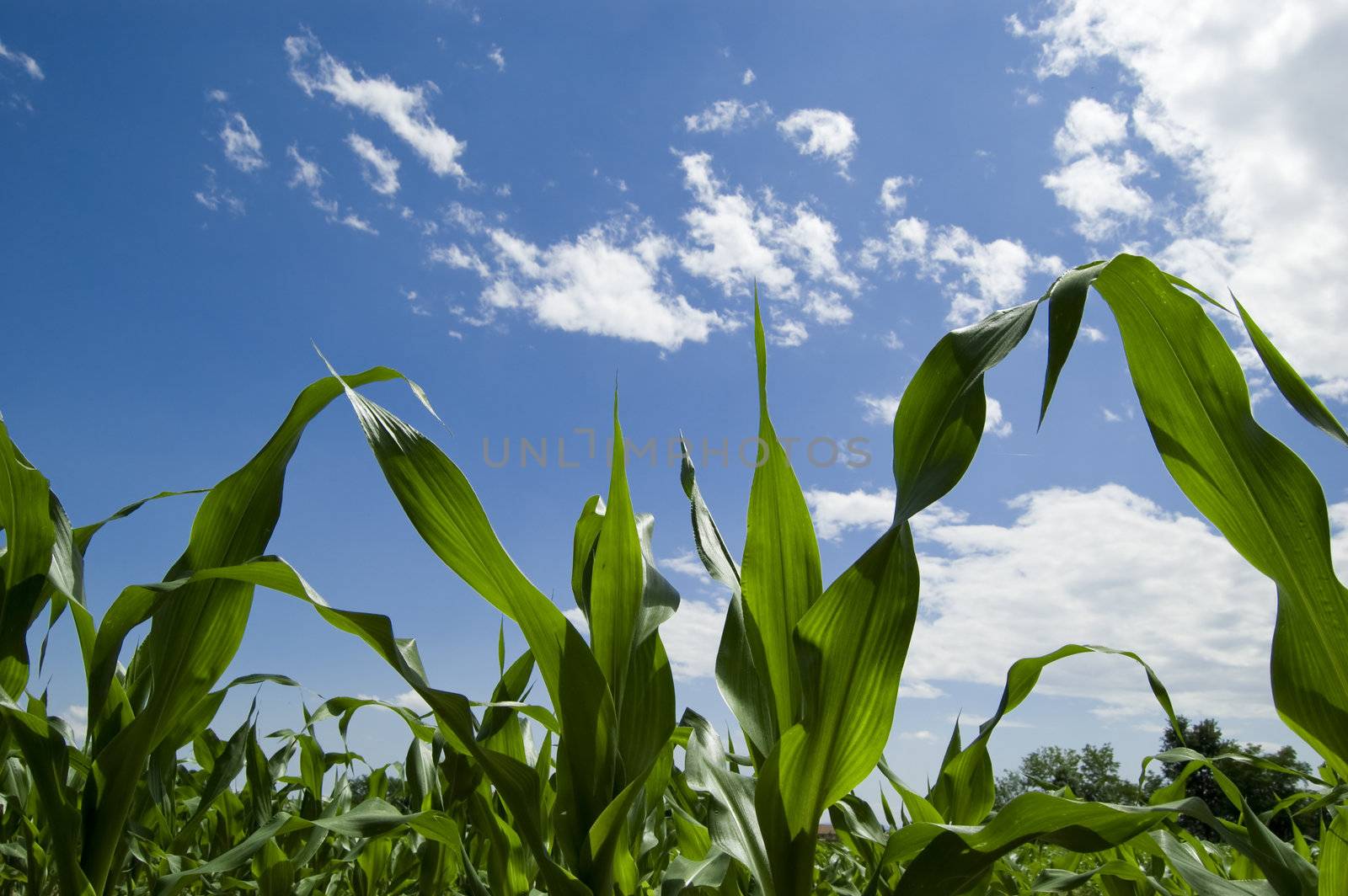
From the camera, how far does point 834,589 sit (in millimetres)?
665

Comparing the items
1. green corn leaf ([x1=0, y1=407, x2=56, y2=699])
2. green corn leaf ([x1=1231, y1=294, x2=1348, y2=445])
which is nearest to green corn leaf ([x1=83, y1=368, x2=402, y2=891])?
green corn leaf ([x1=0, y1=407, x2=56, y2=699])

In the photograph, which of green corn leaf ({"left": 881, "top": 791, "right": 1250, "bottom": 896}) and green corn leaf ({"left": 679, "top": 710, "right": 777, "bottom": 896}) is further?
green corn leaf ({"left": 679, "top": 710, "right": 777, "bottom": 896})

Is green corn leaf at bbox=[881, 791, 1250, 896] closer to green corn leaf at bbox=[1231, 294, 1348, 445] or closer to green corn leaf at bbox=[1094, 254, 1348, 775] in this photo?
green corn leaf at bbox=[1094, 254, 1348, 775]

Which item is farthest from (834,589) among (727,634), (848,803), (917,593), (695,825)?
(848,803)

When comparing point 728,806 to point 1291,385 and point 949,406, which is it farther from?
point 1291,385

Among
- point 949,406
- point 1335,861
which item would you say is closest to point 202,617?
point 949,406

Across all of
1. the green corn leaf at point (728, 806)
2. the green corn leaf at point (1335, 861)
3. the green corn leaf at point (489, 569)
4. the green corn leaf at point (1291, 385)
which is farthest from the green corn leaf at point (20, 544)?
the green corn leaf at point (1335, 861)

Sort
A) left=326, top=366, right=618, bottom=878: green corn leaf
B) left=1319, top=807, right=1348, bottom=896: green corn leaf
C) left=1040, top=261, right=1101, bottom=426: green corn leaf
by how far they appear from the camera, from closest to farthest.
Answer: left=1040, top=261, right=1101, bottom=426: green corn leaf
left=326, top=366, right=618, bottom=878: green corn leaf
left=1319, top=807, right=1348, bottom=896: green corn leaf

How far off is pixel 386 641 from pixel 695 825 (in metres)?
0.60

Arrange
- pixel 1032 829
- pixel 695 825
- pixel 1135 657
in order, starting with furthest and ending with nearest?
pixel 695 825 → pixel 1135 657 → pixel 1032 829

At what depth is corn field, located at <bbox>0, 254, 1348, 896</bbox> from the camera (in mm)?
657

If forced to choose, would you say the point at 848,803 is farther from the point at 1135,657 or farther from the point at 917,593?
the point at 917,593

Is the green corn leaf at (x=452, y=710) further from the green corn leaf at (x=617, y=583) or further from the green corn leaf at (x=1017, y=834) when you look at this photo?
the green corn leaf at (x=1017, y=834)

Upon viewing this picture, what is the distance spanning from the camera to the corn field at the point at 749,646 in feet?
2.16
